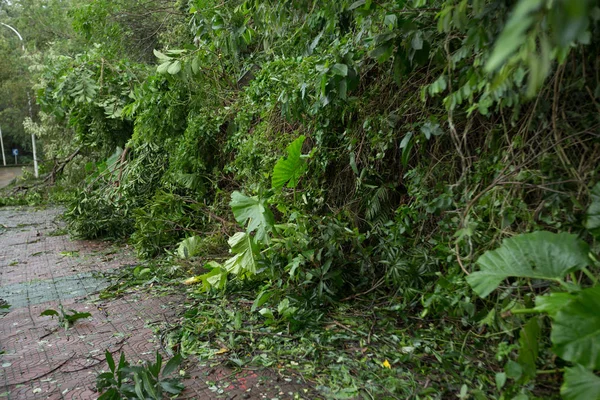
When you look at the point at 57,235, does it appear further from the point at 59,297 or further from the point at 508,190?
the point at 508,190

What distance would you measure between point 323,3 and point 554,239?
2488 millimetres

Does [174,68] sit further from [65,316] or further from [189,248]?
[65,316]

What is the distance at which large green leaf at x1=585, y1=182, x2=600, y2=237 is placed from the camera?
2293 mm

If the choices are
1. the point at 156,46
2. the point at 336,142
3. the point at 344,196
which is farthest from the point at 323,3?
the point at 156,46

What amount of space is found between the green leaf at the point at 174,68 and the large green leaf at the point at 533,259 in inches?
142

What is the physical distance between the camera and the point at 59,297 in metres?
4.44

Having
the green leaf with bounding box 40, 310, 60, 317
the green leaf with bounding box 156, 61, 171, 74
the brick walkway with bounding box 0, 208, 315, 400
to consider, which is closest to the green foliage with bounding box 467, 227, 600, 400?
the brick walkway with bounding box 0, 208, 315, 400

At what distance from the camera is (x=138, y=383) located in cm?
254

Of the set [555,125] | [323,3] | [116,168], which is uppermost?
[323,3]

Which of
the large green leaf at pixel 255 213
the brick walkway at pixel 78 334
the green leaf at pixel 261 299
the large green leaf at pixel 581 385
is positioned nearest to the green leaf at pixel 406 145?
the large green leaf at pixel 255 213

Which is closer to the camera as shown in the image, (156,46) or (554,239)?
(554,239)

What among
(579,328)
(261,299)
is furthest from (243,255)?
(579,328)

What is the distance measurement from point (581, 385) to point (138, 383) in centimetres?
207

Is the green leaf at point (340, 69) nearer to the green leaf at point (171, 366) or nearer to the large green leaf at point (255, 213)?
the large green leaf at point (255, 213)
